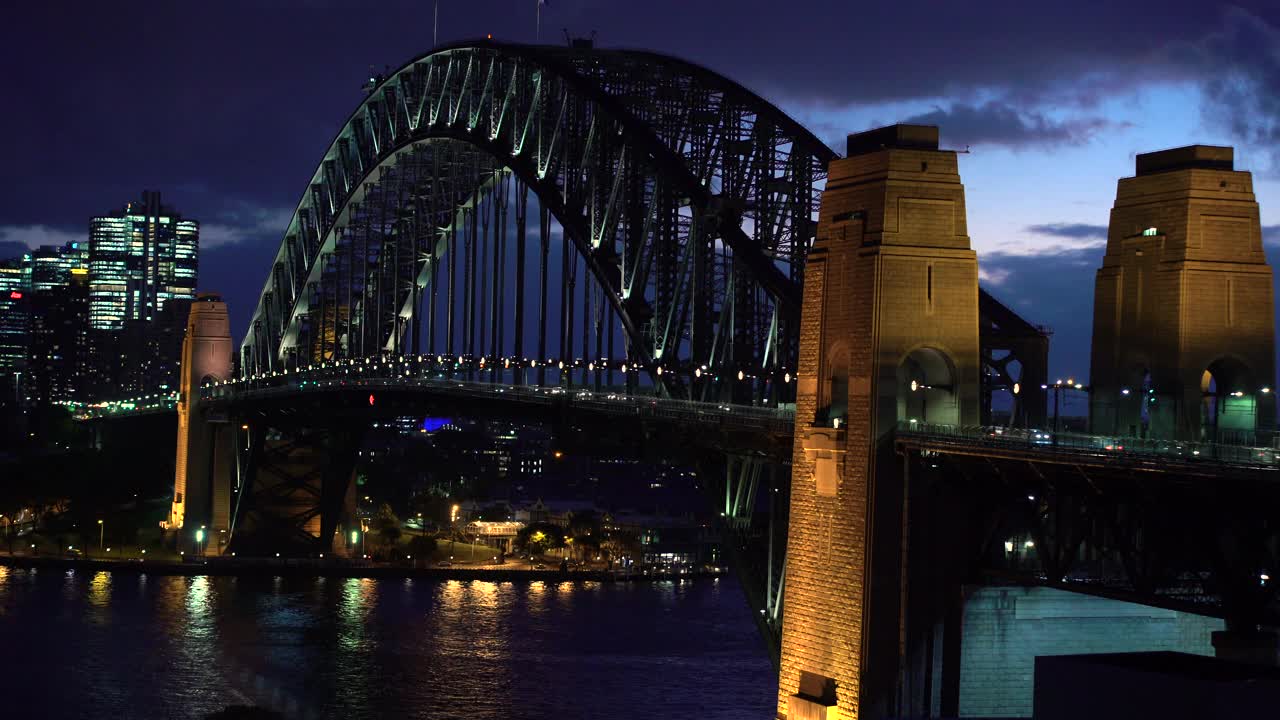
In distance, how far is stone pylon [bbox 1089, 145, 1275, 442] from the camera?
39.6 m

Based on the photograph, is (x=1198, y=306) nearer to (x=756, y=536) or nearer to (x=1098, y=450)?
(x=1098, y=450)

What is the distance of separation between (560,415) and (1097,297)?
26.1m

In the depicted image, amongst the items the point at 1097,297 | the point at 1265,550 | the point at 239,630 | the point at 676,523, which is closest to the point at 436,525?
the point at 676,523

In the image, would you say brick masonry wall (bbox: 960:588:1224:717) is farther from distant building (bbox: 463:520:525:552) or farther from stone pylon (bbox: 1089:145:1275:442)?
distant building (bbox: 463:520:525:552)

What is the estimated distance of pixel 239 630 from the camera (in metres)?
76.4

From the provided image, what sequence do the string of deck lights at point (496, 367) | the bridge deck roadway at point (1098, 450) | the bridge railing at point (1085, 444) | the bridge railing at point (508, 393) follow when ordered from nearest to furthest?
the bridge deck roadway at point (1098, 450), the bridge railing at point (1085, 444), the bridge railing at point (508, 393), the string of deck lights at point (496, 367)

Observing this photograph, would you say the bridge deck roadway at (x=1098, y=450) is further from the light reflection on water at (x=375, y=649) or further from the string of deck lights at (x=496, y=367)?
the light reflection on water at (x=375, y=649)

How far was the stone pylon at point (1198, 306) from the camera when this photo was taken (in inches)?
1558

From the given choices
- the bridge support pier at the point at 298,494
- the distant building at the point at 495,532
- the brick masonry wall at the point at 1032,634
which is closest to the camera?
the brick masonry wall at the point at 1032,634

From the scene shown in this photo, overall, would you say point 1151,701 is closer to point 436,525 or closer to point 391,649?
point 391,649

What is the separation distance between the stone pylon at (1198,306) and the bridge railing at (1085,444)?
3.22 meters

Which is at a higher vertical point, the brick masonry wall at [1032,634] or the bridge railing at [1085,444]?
the bridge railing at [1085,444]

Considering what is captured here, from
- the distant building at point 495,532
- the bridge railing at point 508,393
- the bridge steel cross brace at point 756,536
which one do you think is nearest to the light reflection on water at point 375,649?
the bridge steel cross brace at point 756,536

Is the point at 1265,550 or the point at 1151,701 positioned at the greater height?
the point at 1265,550
